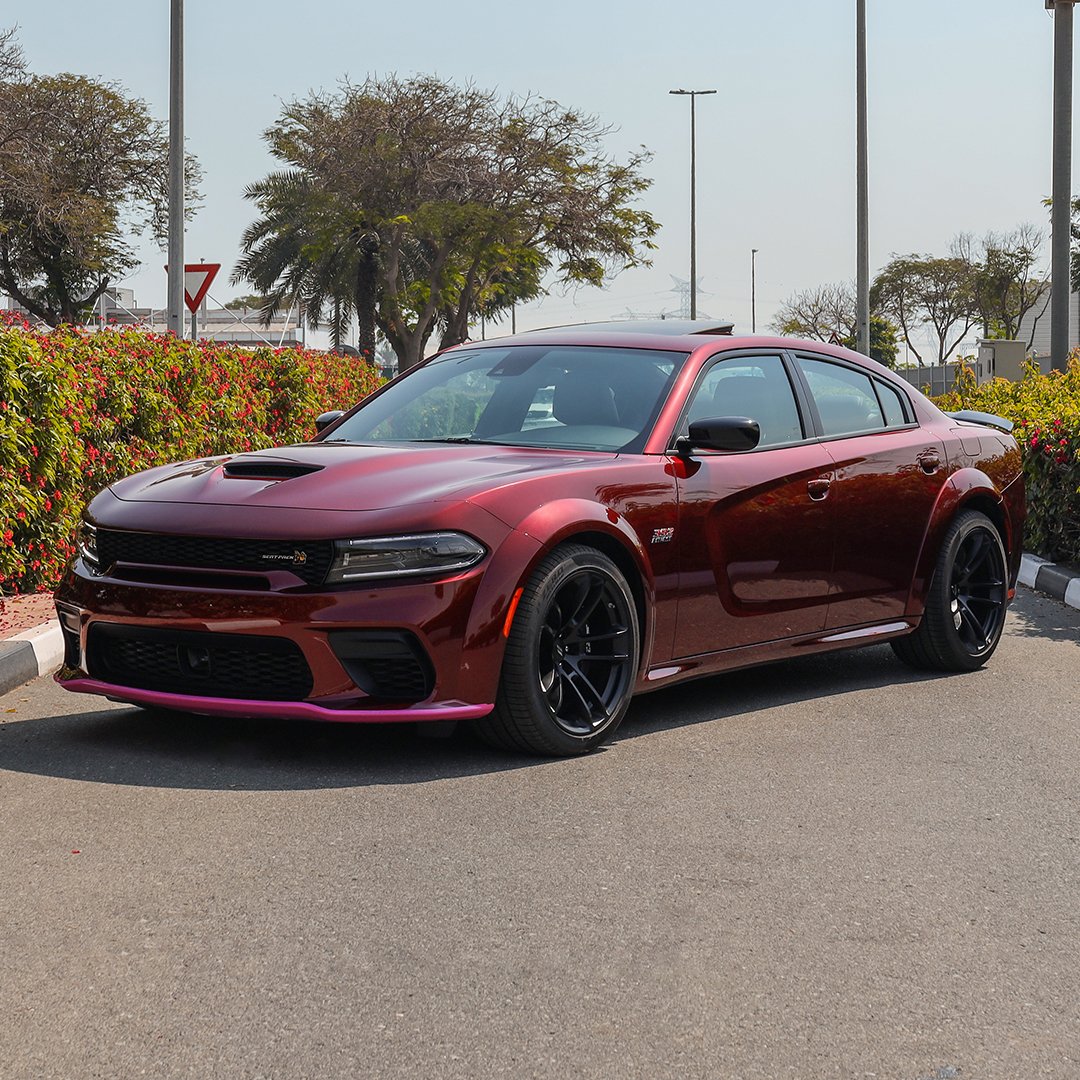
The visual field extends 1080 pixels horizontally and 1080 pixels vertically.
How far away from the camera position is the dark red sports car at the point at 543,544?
5516 mm

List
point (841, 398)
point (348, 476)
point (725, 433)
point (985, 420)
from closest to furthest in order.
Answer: point (348, 476) < point (725, 433) < point (841, 398) < point (985, 420)

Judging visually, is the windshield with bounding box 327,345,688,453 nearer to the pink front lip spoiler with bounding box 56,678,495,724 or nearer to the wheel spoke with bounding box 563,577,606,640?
the wheel spoke with bounding box 563,577,606,640

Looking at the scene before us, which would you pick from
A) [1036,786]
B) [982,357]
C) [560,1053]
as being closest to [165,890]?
[560,1053]

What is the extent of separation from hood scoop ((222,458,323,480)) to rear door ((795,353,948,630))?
2331 millimetres

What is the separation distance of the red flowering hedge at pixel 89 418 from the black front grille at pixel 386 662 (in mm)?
3992

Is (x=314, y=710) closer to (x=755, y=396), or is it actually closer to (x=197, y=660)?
(x=197, y=660)

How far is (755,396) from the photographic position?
279 inches

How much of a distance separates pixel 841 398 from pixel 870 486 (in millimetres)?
462

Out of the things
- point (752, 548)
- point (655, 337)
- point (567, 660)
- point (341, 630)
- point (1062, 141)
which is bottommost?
point (567, 660)

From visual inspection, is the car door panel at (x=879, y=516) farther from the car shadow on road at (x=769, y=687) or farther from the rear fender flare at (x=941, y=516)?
the car shadow on road at (x=769, y=687)

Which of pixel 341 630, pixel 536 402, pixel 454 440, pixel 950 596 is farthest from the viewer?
pixel 950 596

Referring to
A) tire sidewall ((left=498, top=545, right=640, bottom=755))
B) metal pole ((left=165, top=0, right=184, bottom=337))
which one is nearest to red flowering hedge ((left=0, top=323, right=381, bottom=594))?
tire sidewall ((left=498, top=545, right=640, bottom=755))

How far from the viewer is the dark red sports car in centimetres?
552

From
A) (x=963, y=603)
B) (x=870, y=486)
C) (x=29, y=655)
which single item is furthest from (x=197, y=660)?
(x=963, y=603)
